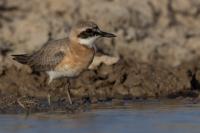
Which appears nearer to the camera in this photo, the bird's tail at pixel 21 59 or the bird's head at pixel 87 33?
the bird's head at pixel 87 33

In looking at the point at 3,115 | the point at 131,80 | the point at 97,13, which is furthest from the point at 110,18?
the point at 3,115

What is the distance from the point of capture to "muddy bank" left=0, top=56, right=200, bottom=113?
1512 cm

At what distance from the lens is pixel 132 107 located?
14188 mm

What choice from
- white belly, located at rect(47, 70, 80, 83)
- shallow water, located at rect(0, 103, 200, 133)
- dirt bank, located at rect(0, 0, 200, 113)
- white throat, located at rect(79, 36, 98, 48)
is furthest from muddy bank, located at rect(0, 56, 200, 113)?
shallow water, located at rect(0, 103, 200, 133)

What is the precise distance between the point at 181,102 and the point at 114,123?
2.34 meters

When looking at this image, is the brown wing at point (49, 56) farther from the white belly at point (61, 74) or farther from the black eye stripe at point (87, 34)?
the black eye stripe at point (87, 34)

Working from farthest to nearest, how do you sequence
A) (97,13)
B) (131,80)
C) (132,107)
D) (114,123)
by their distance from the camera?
(97,13) → (131,80) → (132,107) → (114,123)

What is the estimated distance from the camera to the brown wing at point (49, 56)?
14859mm

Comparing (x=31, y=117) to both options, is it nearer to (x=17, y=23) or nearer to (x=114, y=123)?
(x=114, y=123)

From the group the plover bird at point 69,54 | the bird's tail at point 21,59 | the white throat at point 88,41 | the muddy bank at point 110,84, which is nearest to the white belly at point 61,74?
the plover bird at point 69,54

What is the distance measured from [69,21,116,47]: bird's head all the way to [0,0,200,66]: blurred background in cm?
102

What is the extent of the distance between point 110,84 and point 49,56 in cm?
123

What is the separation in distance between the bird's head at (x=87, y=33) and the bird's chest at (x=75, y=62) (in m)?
0.23

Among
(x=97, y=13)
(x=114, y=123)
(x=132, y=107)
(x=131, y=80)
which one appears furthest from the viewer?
(x=97, y=13)
